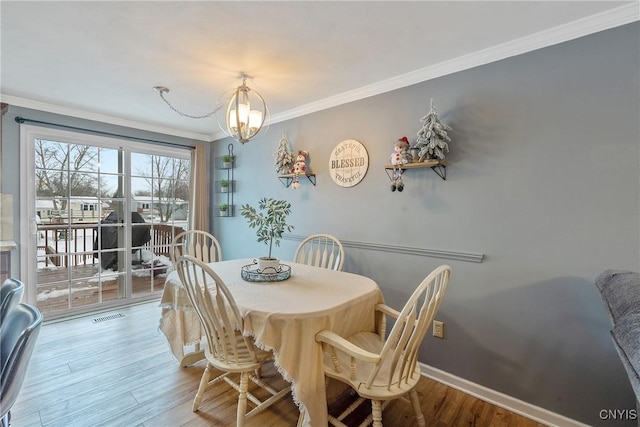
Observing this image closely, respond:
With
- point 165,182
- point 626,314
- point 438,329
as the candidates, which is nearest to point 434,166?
point 438,329

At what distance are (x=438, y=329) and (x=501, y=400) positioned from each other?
0.55m

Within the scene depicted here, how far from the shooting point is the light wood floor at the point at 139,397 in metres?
1.73

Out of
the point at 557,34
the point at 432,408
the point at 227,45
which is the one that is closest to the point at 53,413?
the point at 432,408

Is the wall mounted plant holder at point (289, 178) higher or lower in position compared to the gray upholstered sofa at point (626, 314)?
higher

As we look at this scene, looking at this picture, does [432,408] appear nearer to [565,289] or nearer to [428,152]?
[565,289]

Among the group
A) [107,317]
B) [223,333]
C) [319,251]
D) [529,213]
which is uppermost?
[529,213]

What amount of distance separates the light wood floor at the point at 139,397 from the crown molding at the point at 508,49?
2.33 metres

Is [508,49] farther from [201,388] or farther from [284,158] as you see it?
[201,388]

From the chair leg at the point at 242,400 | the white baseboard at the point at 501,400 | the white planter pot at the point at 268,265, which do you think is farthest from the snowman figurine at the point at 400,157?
the chair leg at the point at 242,400

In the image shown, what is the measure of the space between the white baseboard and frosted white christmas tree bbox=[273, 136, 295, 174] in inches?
88.6

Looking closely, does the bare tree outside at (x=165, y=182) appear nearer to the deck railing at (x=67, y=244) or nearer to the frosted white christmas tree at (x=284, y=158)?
the deck railing at (x=67, y=244)

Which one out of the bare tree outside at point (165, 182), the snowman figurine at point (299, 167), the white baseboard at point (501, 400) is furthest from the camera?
the bare tree outside at point (165, 182)

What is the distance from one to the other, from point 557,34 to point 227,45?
79.8 inches

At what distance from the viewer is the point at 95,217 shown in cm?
342
